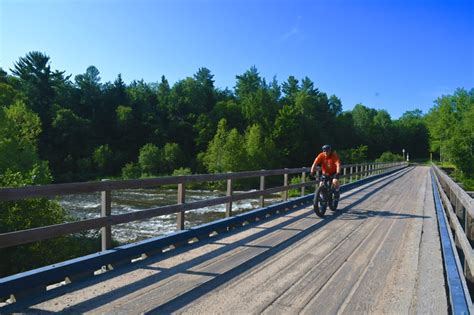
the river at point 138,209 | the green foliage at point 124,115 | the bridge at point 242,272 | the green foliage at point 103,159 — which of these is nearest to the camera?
the bridge at point 242,272

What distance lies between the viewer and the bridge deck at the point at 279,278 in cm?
410

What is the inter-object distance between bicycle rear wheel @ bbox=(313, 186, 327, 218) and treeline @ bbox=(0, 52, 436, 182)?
4797 cm

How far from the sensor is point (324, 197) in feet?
34.0

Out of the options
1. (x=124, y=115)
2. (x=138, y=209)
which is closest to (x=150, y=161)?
(x=124, y=115)

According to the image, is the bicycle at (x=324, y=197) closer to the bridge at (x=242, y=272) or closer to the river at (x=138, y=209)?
the bridge at (x=242, y=272)

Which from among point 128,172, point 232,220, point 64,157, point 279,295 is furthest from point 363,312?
point 64,157

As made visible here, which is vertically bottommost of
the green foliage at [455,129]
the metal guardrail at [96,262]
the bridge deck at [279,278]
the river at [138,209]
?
the river at [138,209]

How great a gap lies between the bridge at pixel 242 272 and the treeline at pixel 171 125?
164 feet

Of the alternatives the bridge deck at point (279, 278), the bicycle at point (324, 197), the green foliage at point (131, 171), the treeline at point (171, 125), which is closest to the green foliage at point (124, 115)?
the treeline at point (171, 125)

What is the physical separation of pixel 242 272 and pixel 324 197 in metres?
5.63

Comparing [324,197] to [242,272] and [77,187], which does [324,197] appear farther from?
[77,187]

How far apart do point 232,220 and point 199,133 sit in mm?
82734

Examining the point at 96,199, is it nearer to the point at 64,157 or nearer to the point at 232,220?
the point at 232,220

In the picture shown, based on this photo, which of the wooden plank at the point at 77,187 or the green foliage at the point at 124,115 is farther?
the green foliage at the point at 124,115
